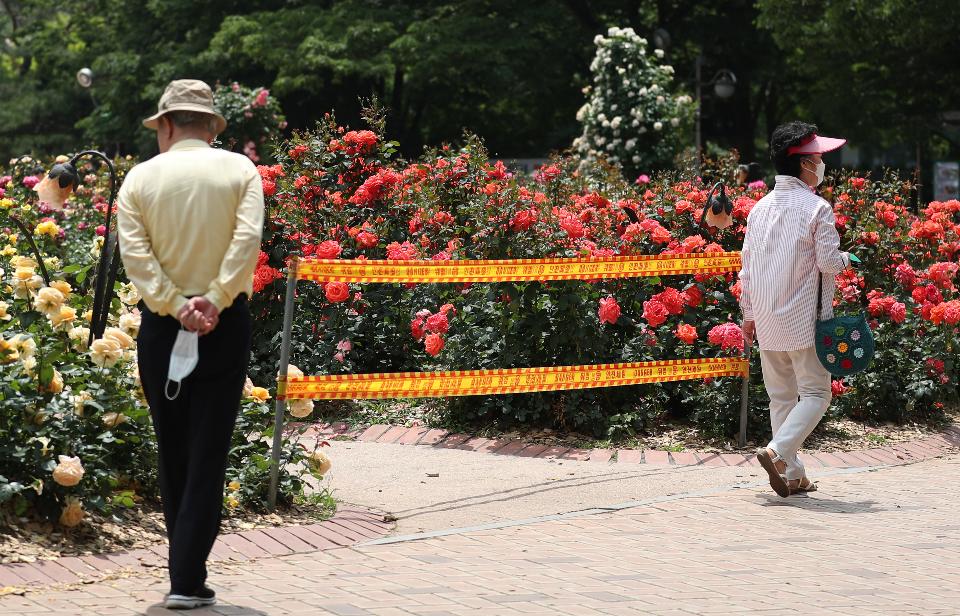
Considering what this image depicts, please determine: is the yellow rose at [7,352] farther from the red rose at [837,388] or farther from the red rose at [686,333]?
the red rose at [837,388]

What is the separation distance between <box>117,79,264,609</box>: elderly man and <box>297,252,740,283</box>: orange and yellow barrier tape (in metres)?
2.04

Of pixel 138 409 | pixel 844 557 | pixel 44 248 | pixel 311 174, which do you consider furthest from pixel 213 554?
pixel 44 248

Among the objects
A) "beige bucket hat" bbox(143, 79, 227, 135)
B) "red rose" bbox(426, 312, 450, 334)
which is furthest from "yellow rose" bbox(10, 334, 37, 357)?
"red rose" bbox(426, 312, 450, 334)

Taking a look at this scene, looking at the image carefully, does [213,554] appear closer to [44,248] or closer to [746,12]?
[44,248]

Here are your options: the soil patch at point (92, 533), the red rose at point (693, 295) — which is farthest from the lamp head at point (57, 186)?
the red rose at point (693, 295)

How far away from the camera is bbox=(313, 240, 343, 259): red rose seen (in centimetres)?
899

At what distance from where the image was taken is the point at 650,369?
826 cm

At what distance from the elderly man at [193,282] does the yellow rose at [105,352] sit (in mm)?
1045

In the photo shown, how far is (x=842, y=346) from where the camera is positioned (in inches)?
273

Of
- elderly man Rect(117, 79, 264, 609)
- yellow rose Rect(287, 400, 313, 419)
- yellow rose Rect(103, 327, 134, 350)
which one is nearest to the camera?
elderly man Rect(117, 79, 264, 609)

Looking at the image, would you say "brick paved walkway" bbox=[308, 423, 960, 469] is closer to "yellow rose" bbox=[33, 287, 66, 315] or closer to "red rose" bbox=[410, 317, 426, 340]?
"red rose" bbox=[410, 317, 426, 340]

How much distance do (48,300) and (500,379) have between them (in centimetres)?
262

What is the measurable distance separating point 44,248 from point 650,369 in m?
5.43

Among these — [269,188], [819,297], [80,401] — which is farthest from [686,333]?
[80,401]
